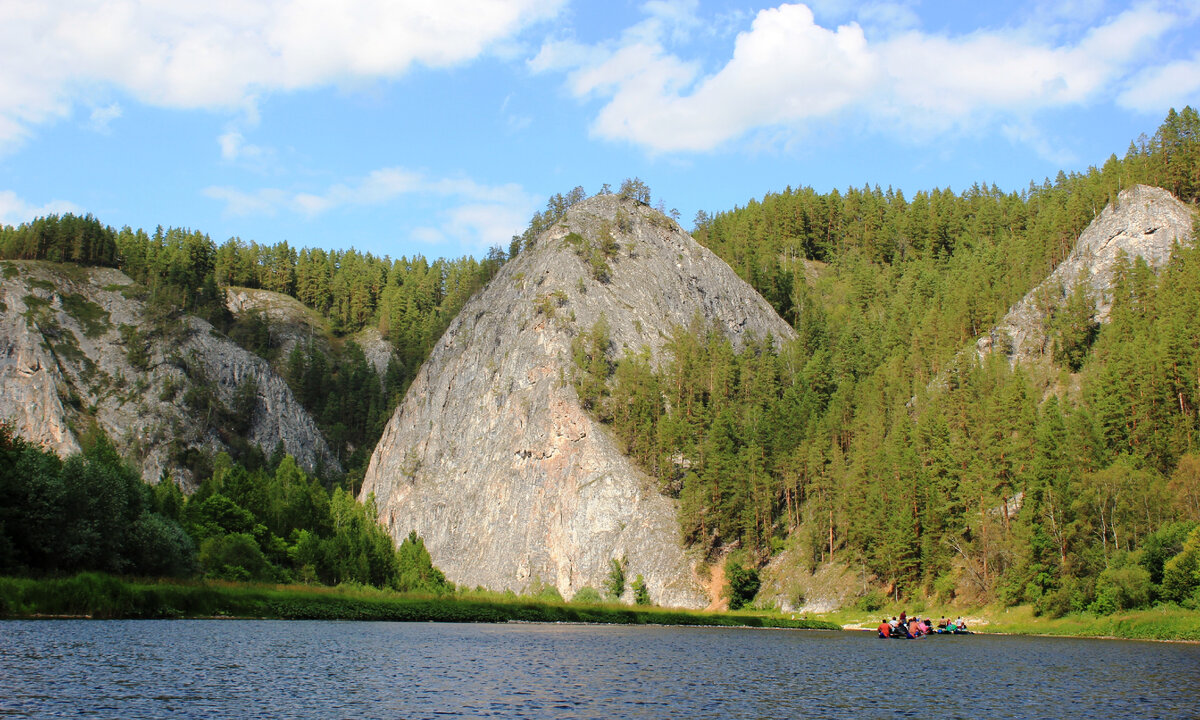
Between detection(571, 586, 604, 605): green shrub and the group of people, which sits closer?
the group of people

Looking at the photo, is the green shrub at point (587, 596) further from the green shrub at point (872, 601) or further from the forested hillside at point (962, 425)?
the green shrub at point (872, 601)

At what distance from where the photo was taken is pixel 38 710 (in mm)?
26797

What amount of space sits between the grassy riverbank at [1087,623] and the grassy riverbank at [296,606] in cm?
1294

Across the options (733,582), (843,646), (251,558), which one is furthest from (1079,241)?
(251,558)

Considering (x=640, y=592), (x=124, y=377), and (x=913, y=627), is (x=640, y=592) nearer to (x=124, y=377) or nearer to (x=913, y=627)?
(x=913, y=627)

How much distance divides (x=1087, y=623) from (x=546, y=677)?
51682 millimetres

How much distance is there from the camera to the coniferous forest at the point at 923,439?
257 ft

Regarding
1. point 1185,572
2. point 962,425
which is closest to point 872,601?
point 962,425

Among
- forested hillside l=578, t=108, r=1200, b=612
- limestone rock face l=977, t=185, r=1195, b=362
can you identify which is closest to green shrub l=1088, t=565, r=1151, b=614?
forested hillside l=578, t=108, r=1200, b=612

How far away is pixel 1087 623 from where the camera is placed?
71438mm

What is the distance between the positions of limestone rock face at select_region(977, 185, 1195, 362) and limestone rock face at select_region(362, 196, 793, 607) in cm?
4275

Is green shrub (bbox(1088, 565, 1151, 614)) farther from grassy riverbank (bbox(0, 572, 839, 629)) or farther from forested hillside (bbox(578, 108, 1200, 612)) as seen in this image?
grassy riverbank (bbox(0, 572, 839, 629))

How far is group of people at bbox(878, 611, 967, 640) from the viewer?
248 feet

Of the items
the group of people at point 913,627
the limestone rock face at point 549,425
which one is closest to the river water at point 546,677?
the group of people at point 913,627
